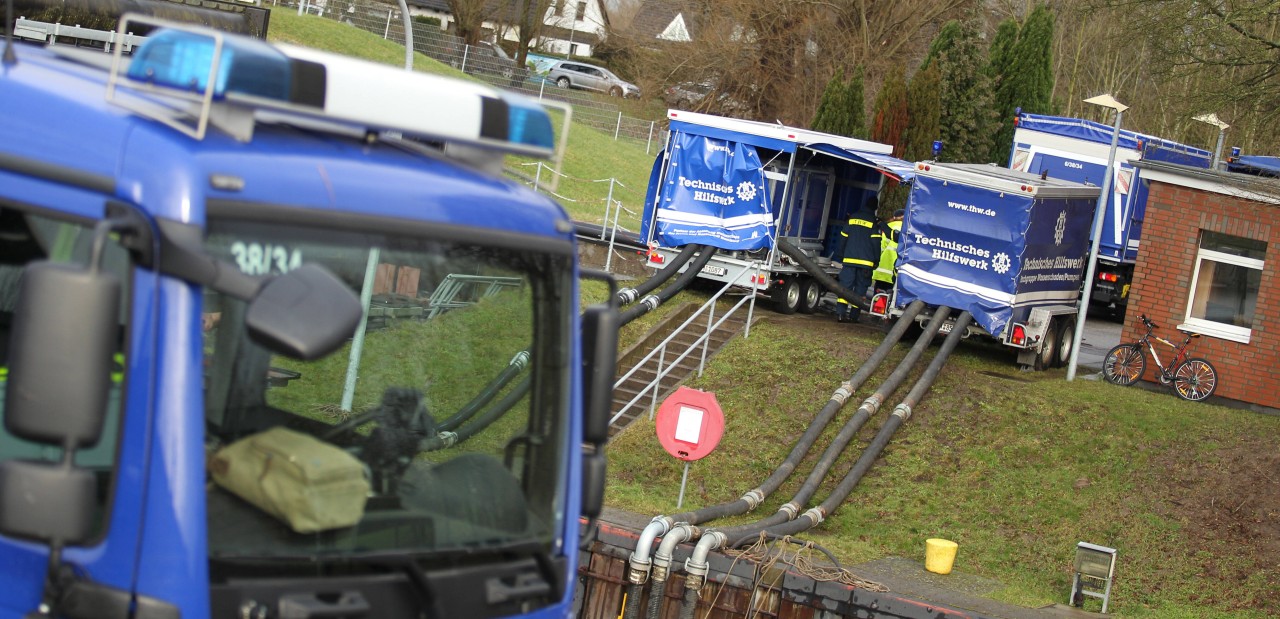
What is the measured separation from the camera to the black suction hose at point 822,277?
18656 millimetres

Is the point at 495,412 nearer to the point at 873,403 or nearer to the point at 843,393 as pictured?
the point at 873,403

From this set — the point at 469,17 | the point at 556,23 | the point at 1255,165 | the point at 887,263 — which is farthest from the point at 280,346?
the point at 556,23

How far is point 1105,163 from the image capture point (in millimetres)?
25047

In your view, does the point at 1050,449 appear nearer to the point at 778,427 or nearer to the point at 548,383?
the point at 778,427

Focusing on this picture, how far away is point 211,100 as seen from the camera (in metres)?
3.65

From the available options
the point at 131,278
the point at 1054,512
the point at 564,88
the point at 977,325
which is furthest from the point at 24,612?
the point at 564,88

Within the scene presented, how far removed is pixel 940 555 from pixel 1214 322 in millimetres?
7718

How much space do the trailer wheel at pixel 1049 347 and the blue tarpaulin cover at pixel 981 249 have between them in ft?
1.51

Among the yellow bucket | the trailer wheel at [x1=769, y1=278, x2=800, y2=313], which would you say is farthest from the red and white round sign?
the trailer wheel at [x1=769, y1=278, x2=800, y2=313]

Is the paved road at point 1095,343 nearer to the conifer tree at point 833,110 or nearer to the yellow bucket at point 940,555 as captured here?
the yellow bucket at point 940,555

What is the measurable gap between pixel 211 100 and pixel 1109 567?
9.68 metres

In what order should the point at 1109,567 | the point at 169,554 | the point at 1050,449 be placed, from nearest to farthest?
the point at 169,554
the point at 1109,567
the point at 1050,449

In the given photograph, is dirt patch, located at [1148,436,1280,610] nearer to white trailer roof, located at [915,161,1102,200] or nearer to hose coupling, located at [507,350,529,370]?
white trailer roof, located at [915,161,1102,200]

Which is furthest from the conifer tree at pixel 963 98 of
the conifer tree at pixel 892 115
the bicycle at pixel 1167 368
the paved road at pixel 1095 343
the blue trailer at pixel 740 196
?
the bicycle at pixel 1167 368
